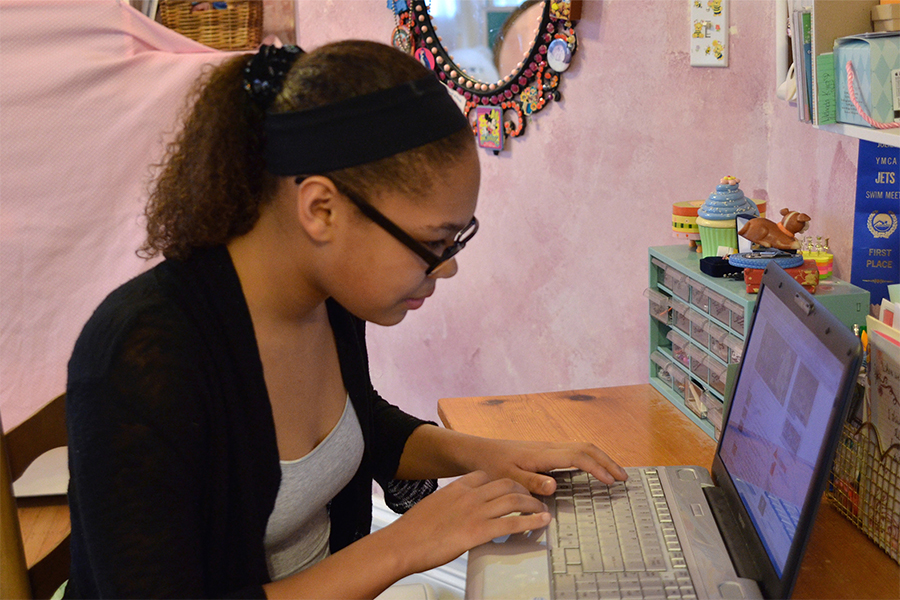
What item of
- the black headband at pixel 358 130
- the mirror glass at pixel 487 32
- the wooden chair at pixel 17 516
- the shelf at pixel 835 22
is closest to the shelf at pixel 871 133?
the shelf at pixel 835 22

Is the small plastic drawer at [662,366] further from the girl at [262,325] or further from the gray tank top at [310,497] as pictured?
the gray tank top at [310,497]

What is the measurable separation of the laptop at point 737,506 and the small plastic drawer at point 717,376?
0.21 metres

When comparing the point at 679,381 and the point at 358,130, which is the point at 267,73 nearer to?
the point at 358,130

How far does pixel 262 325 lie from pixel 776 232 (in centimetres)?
83

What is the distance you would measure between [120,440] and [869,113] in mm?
1012

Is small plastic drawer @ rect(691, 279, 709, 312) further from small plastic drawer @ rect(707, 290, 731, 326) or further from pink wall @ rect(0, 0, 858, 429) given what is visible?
pink wall @ rect(0, 0, 858, 429)

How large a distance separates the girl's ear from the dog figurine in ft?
2.50

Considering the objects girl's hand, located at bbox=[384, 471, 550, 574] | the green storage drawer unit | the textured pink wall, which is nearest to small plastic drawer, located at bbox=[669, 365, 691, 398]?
the green storage drawer unit

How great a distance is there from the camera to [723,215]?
1.44 metres

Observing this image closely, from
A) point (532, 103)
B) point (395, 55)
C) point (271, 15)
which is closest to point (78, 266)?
point (271, 15)

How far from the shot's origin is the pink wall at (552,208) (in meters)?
1.82

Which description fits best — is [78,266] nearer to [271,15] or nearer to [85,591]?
[271,15]

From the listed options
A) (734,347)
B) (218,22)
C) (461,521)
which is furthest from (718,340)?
(218,22)

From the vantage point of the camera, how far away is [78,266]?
7.54 feet
